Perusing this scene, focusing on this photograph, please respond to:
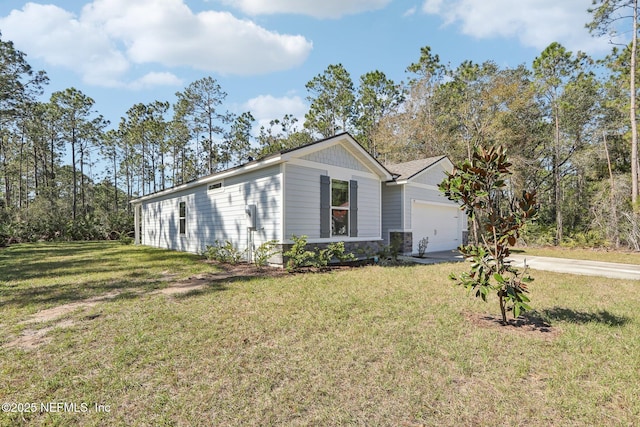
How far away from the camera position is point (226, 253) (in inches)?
377

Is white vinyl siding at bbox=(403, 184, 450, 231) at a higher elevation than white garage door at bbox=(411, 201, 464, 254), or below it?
higher

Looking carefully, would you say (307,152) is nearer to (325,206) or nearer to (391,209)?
(325,206)

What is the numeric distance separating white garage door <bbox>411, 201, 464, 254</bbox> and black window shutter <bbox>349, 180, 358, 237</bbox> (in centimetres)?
333

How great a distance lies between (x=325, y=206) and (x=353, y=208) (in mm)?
1193

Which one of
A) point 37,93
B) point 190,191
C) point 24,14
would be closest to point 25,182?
point 37,93

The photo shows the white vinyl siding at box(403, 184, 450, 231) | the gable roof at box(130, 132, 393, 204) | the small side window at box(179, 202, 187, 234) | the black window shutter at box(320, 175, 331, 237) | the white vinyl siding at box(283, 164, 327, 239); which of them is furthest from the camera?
the small side window at box(179, 202, 187, 234)

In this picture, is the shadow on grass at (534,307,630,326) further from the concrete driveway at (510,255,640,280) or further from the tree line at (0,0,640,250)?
the tree line at (0,0,640,250)

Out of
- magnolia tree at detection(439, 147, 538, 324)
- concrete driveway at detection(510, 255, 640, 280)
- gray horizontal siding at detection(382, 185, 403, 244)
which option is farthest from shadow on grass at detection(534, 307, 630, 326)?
gray horizontal siding at detection(382, 185, 403, 244)

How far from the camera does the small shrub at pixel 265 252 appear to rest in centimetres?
805

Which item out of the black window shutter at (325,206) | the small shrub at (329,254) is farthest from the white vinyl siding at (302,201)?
the small shrub at (329,254)

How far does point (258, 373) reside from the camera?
2.73 meters

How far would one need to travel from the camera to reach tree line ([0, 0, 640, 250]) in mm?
15785

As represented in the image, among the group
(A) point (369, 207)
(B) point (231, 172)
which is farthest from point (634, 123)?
(B) point (231, 172)

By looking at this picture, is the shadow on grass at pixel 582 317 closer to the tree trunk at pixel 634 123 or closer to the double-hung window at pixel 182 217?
the double-hung window at pixel 182 217
